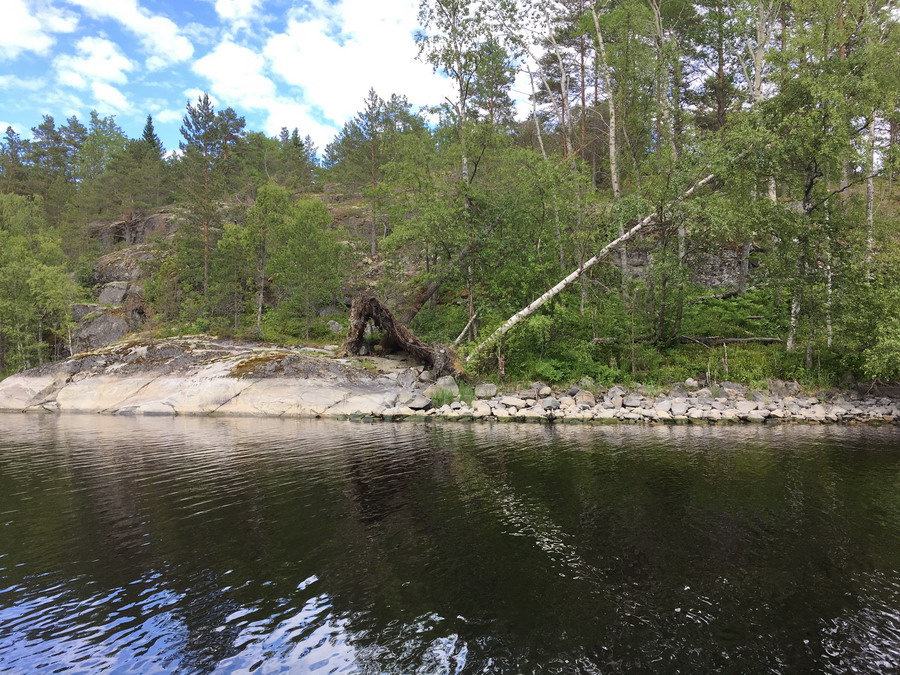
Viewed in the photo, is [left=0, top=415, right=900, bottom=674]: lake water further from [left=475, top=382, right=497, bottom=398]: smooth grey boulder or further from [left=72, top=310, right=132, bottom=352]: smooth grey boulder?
[left=72, top=310, right=132, bottom=352]: smooth grey boulder

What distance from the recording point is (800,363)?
21484 mm

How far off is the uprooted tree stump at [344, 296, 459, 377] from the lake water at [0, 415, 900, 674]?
12.3 meters

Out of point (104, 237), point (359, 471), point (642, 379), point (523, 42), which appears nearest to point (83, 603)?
point (359, 471)

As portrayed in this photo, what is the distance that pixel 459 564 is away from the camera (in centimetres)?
662

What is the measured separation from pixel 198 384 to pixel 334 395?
846 cm

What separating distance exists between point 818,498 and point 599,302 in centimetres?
1839

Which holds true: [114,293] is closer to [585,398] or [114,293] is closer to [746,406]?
[585,398]

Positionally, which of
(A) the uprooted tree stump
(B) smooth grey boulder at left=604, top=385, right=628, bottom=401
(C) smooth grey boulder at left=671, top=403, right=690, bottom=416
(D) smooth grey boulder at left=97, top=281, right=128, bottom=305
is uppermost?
(D) smooth grey boulder at left=97, top=281, right=128, bottom=305

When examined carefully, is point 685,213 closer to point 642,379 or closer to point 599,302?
point 599,302

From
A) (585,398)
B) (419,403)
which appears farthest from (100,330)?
(585,398)

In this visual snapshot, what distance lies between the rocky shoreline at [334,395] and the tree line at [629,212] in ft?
6.19

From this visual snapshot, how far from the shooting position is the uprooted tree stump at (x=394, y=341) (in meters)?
25.3

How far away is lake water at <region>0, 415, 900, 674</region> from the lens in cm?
473

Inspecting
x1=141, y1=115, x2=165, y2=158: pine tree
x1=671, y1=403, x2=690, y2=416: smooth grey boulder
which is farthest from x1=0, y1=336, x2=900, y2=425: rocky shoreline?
x1=141, y1=115, x2=165, y2=158: pine tree
